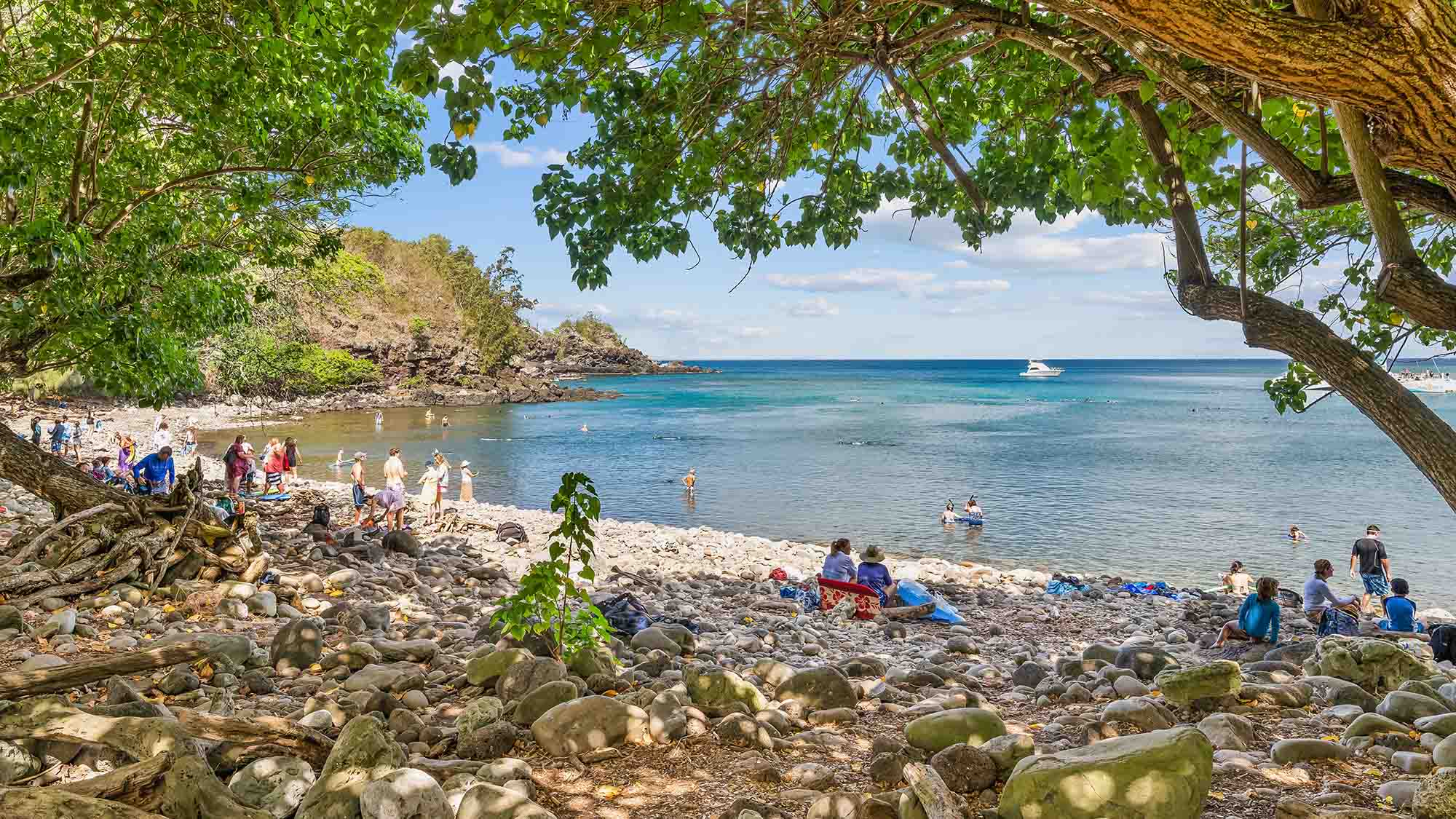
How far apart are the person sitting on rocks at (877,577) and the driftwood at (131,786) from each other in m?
9.12

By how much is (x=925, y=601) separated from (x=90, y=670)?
9463mm

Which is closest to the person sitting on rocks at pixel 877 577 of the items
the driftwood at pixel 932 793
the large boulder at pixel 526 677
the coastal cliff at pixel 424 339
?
the large boulder at pixel 526 677

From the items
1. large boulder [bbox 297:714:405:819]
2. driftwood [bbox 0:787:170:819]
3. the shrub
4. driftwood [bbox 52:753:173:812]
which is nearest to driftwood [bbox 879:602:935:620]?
the shrub

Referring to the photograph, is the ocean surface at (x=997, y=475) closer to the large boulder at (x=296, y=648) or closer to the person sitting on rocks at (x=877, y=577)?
the person sitting on rocks at (x=877, y=577)

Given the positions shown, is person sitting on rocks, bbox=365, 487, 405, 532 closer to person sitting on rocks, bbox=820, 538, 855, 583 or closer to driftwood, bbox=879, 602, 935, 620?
person sitting on rocks, bbox=820, 538, 855, 583

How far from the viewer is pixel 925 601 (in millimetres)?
11047

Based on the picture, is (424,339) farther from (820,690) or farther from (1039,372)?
(1039,372)

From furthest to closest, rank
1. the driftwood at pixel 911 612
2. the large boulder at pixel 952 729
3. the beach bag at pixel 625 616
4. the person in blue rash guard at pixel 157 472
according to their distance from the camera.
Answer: the person in blue rash guard at pixel 157 472 < the driftwood at pixel 911 612 < the beach bag at pixel 625 616 < the large boulder at pixel 952 729

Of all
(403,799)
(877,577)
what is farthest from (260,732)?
(877,577)

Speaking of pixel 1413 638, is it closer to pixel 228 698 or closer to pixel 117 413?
pixel 228 698

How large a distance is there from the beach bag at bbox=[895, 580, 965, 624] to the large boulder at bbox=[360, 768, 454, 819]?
28.4 feet

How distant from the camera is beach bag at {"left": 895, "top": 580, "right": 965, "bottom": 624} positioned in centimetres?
1078

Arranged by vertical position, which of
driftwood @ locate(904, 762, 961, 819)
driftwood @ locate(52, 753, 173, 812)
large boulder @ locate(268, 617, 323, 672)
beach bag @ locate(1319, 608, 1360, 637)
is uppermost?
driftwood @ locate(52, 753, 173, 812)

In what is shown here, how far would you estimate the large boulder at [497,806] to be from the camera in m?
3.23
